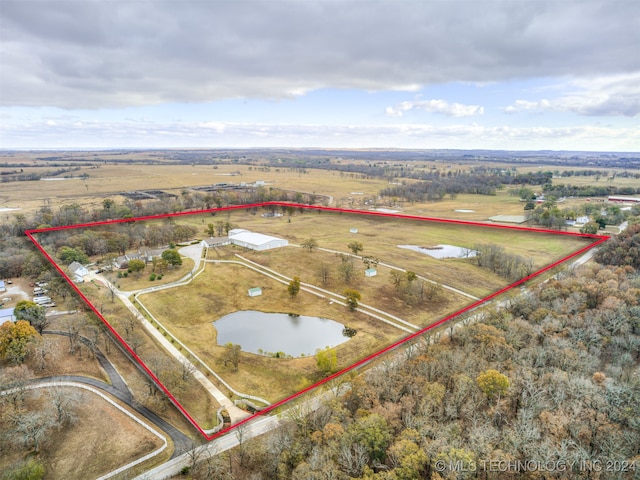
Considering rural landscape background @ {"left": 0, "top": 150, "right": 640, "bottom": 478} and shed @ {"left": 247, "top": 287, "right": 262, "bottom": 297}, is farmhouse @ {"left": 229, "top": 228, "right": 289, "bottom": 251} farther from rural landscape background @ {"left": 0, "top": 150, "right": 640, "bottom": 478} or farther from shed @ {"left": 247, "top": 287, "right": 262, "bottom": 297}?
shed @ {"left": 247, "top": 287, "right": 262, "bottom": 297}

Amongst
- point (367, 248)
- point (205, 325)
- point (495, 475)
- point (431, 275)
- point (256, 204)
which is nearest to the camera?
point (495, 475)

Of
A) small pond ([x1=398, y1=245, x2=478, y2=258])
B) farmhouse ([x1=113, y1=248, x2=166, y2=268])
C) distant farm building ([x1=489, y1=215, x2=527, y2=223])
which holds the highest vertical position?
distant farm building ([x1=489, y1=215, x2=527, y2=223])

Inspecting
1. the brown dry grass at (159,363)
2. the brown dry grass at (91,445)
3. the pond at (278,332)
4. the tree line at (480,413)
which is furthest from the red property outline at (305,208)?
the pond at (278,332)

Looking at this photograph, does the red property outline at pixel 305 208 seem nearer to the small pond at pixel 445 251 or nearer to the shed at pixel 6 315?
the shed at pixel 6 315

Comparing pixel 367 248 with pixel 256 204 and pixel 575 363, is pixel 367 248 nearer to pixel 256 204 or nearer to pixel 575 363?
pixel 575 363

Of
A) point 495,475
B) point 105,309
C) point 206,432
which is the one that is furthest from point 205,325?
point 495,475

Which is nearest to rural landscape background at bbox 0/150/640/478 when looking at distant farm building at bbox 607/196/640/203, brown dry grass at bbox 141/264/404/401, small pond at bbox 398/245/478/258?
brown dry grass at bbox 141/264/404/401

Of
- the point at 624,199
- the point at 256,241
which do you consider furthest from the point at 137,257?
the point at 624,199
